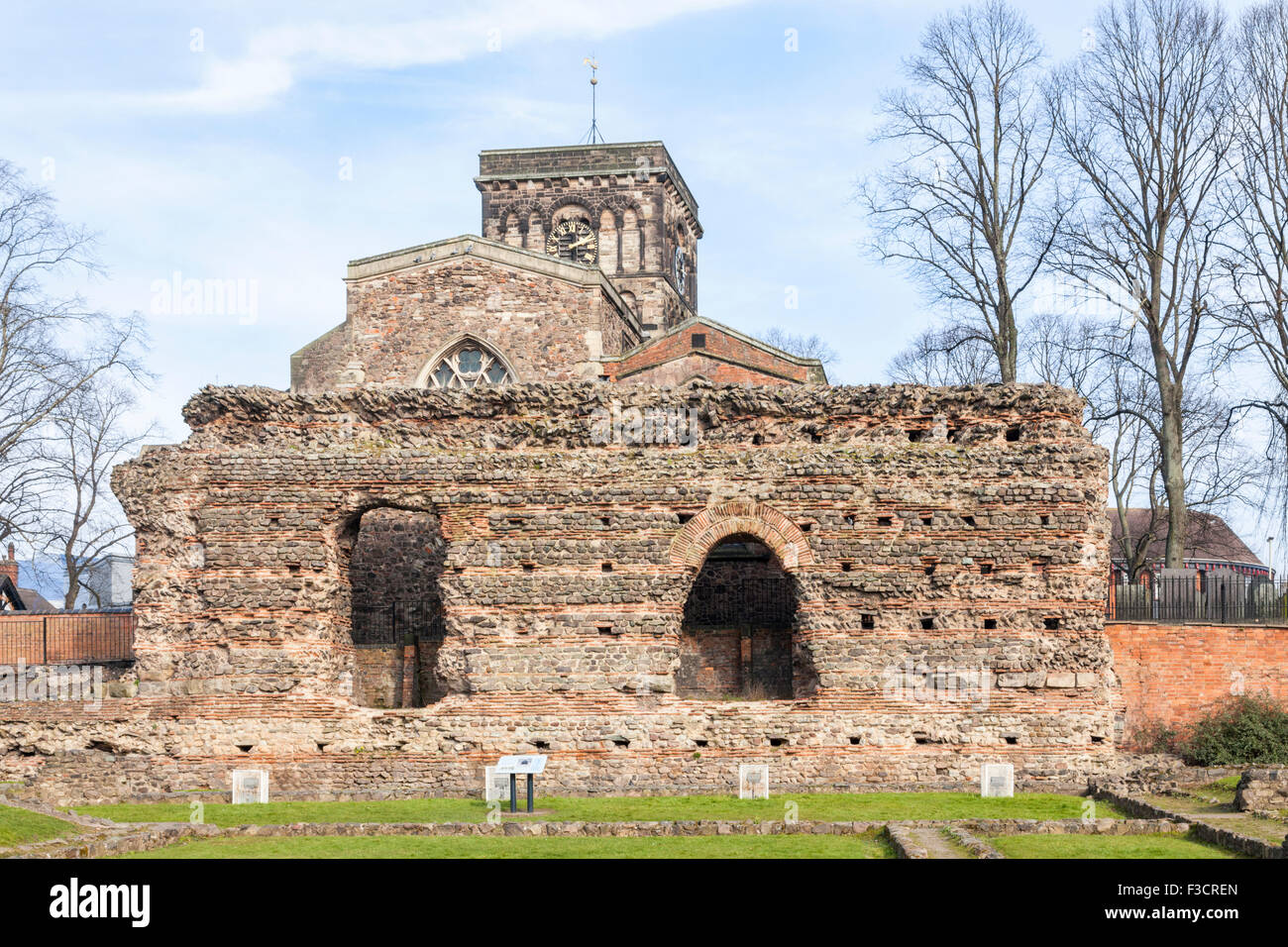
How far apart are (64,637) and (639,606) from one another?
9214mm

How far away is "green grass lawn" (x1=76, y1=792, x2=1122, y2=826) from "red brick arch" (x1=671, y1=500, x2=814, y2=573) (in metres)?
3.09

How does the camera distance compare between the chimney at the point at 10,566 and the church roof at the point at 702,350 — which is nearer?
the church roof at the point at 702,350

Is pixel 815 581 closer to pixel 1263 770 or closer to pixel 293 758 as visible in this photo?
pixel 1263 770

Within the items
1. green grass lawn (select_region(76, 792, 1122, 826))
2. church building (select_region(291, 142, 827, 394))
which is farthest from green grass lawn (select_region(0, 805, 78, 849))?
church building (select_region(291, 142, 827, 394))

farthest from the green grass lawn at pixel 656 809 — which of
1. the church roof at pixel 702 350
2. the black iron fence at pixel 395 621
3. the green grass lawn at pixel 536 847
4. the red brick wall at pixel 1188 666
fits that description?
the church roof at pixel 702 350

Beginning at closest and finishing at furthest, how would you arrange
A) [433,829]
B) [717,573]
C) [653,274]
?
[433,829] < [717,573] < [653,274]

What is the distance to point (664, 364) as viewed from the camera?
32.0 meters

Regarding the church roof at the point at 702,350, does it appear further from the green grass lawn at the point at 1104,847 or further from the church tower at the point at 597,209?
the green grass lawn at the point at 1104,847

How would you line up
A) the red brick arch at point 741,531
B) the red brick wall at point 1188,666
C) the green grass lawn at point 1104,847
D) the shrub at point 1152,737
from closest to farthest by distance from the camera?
1. the green grass lawn at point 1104,847
2. the red brick arch at point 741,531
3. the shrub at point 1152,737
4. the red brick wall at point 1188,666

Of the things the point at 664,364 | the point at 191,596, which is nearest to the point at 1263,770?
the point at 191,596

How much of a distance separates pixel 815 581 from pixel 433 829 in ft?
20.9

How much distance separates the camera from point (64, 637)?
69.1 feet

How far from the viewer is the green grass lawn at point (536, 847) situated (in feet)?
40.5

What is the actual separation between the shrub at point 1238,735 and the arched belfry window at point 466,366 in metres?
18.1
